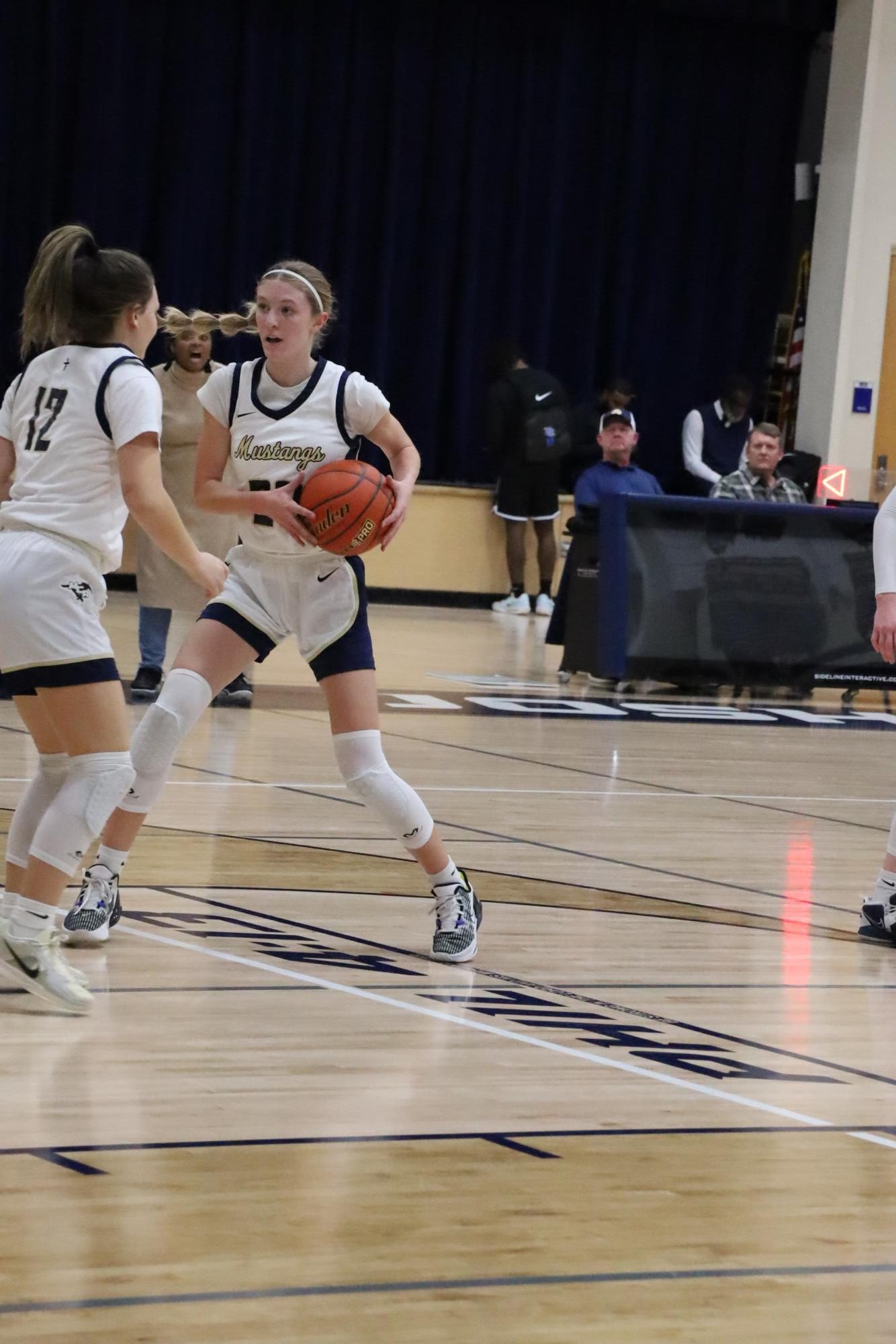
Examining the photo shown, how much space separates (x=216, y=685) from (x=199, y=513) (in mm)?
4329

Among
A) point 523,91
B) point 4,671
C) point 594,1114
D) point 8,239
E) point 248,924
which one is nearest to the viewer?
point 594,1114

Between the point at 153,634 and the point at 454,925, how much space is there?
185 inches

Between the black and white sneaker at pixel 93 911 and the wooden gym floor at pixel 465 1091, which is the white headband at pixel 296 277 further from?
the wooden gym floor at pixel 465 1091

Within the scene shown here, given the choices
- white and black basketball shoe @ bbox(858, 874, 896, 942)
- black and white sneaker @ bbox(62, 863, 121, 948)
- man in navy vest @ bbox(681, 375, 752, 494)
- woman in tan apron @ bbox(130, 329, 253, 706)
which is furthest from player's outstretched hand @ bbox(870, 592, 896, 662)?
man in navy vest @ bbox(681, 375, 752, 494)

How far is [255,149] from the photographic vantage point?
52.0 ft

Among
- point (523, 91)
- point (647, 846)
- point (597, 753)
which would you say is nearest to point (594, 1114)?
point (647, 846)

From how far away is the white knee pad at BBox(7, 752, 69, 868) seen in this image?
13.1ft

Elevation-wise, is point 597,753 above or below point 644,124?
below

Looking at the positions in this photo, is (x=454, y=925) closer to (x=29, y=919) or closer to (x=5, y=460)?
(x=29, y=919)

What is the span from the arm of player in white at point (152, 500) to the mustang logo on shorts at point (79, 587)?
16 cm

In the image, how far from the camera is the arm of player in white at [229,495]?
4258 mm

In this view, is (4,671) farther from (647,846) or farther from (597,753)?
(597,753)

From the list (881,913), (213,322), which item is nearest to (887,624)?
(881,913)

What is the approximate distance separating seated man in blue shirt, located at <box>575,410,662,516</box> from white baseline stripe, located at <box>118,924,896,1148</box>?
7.51 meters
